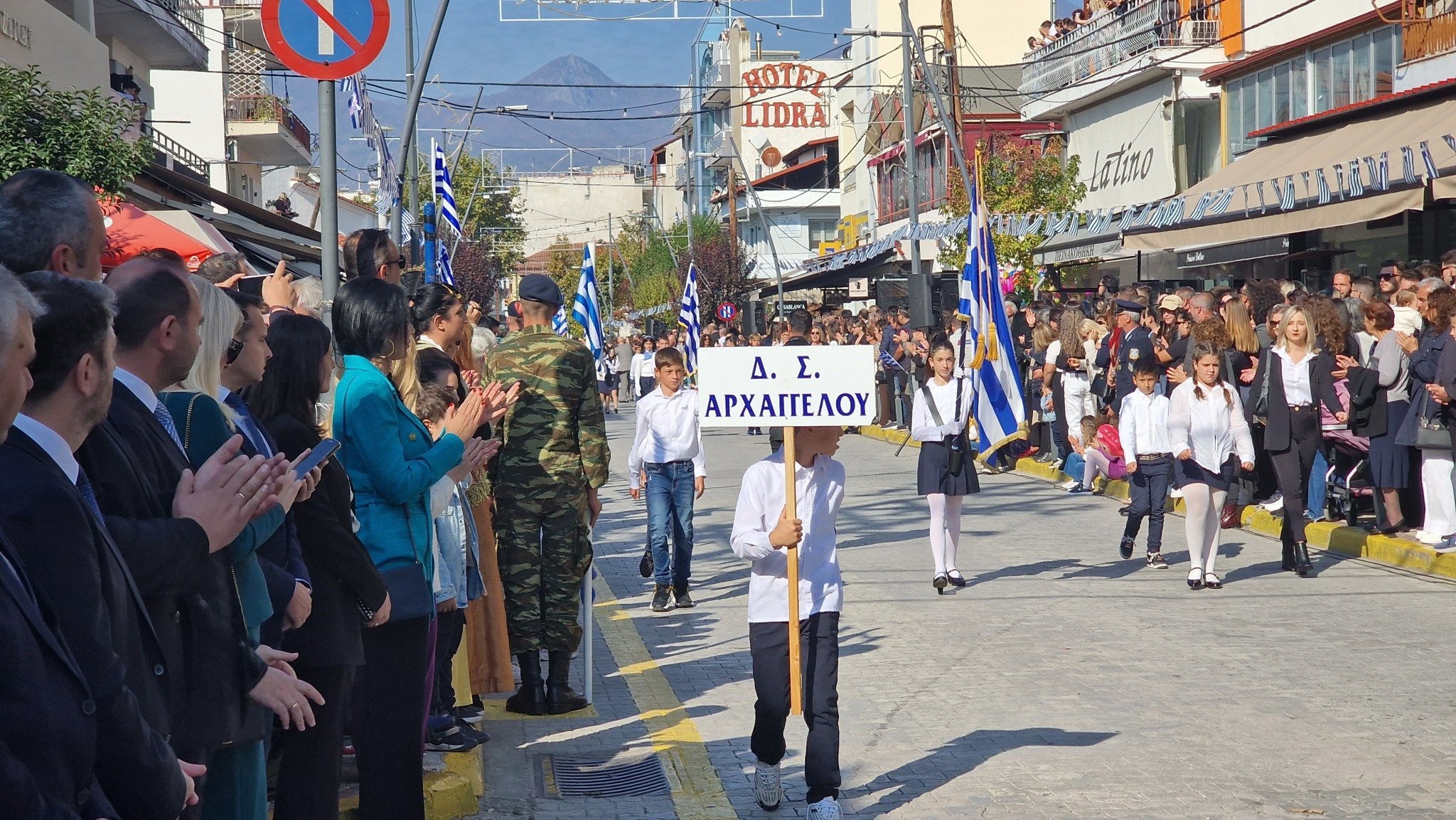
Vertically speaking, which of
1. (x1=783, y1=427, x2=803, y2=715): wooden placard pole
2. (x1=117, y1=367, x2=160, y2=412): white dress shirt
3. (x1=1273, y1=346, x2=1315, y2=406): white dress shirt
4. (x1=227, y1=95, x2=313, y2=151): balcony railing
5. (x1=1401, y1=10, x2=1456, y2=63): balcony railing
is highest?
(x1=227, y1=95, x2=313, y2=151): balcony railing

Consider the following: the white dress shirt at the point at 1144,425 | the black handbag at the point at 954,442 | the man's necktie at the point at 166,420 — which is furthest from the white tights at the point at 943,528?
the man's necktie at the point at 166,420

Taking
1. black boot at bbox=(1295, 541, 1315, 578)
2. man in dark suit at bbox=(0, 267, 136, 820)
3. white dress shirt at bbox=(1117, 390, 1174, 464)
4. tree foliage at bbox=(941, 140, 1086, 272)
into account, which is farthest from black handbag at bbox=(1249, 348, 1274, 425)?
tree foliage at bbox=(941, 140, 1086, 272)

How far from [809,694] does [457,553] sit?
1603 millimetres

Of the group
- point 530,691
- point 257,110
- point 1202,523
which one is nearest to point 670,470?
point 530,691

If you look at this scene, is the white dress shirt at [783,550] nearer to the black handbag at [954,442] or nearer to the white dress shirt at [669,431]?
the white dress shirt at [669,431]

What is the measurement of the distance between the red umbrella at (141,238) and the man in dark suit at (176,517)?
24.2 ft

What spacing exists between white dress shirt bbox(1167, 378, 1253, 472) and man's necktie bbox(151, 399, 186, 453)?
8.67m

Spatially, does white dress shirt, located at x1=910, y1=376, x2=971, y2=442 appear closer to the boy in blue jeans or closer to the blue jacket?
the boy in blue jeans

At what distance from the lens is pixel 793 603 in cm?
559

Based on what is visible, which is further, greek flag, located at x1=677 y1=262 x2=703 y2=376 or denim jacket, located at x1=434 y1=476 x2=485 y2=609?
greek flag, located at x1=677 y1=262 x2=703 y2=376

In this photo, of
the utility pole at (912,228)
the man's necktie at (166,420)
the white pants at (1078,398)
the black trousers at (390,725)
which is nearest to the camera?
the man's necktie at (166,420)

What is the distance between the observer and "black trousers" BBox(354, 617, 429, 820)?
4875 millimetres

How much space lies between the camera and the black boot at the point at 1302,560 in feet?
36.6

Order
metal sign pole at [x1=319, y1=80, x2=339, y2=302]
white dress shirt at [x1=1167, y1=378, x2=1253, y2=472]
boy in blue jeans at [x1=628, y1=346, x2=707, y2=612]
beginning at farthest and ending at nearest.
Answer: white dress shirt at [x1=1167, y1=378, x2=1253, y2=472] → boy in blue jeans at [x1=628, y1=346, x2=707, y2=612] → metal sign pole at [x1=319, y1=80, x2=339, y2=302]
